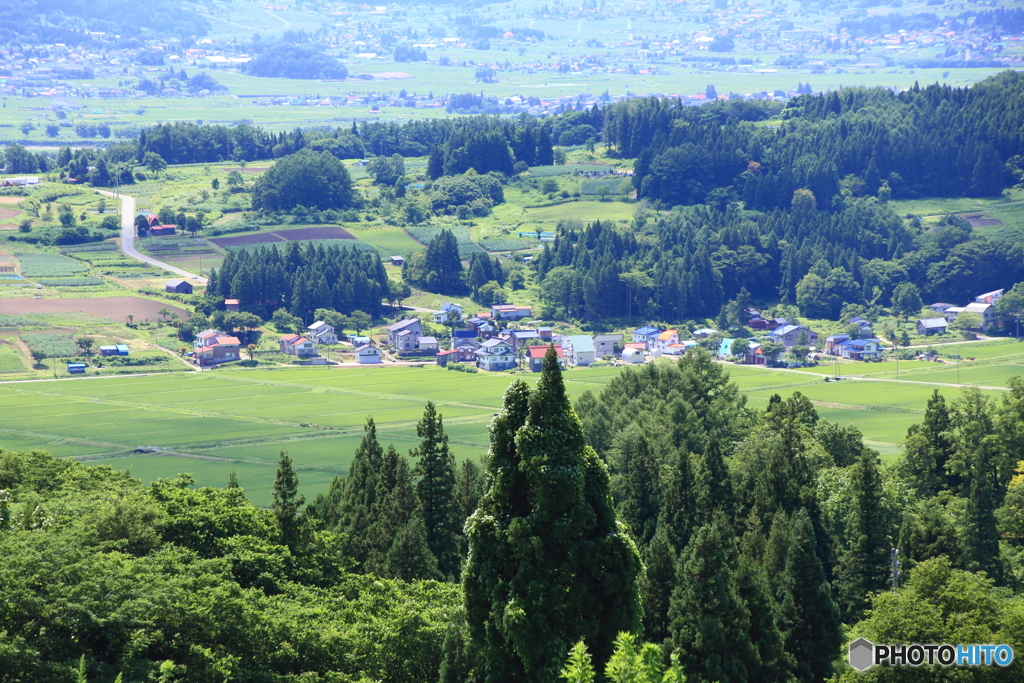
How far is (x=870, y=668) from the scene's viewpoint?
34.2 meters

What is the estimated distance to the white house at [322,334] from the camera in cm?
14225

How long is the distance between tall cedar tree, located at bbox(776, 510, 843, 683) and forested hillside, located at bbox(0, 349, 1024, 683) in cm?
8

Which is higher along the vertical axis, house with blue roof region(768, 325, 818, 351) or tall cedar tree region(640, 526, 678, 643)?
tall cedar tree region(640, 526, 678, 643)

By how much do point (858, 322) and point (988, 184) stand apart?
6130 centimetres

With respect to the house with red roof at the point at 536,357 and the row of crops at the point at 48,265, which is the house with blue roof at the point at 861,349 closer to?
the house with red roof at the point at 536,357

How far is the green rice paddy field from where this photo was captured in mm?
91375

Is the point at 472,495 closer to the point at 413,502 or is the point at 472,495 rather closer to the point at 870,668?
the point at 413,502

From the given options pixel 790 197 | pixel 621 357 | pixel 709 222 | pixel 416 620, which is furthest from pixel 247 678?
pixel 790 197

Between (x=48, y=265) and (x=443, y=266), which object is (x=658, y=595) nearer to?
(x=443, y=266)

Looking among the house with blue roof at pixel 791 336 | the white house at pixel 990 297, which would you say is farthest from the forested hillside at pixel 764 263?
the house with blue roof at pixel 791 336

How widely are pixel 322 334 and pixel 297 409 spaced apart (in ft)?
110

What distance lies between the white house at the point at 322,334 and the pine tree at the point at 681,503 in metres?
89.0

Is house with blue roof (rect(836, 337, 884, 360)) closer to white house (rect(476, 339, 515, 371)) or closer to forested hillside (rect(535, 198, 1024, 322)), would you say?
forested hillside (rect(535, 198, 1024, 322))

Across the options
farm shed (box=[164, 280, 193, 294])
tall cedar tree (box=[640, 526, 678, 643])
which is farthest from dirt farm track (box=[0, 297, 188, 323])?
tall cedar tree (box=[640, 526, 678, 643])
